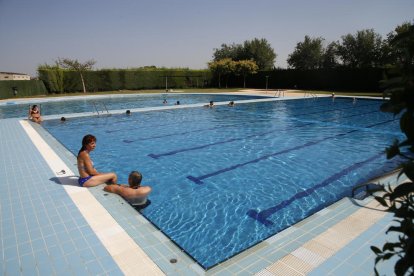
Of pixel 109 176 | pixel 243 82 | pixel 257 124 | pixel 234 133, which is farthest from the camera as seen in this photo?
pixel 243 82

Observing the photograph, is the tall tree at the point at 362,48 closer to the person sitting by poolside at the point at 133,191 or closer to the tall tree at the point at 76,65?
the tall tree at the point at 76,65

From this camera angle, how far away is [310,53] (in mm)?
50875

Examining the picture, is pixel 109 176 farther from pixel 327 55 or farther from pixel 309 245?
pixel 327 55

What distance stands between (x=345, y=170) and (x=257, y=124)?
728 cm

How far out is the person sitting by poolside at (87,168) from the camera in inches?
226

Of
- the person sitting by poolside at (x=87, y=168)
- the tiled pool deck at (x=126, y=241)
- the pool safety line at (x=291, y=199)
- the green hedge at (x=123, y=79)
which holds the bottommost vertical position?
the pool safety line at (x=291, y=199)

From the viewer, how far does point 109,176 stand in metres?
6.05

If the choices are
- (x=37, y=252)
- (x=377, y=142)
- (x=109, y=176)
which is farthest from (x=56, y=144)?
(x=377, y=142)

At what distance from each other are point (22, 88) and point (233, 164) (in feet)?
97.8

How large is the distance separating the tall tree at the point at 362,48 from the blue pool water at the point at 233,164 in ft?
103

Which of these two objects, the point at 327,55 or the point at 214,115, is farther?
the point at 327,55

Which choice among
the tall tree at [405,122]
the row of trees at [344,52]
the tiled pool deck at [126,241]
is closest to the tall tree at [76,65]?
the tiled pool deck at [126,241]

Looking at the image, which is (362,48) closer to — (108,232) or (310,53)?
(310,53)

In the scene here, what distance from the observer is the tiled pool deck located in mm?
3283
